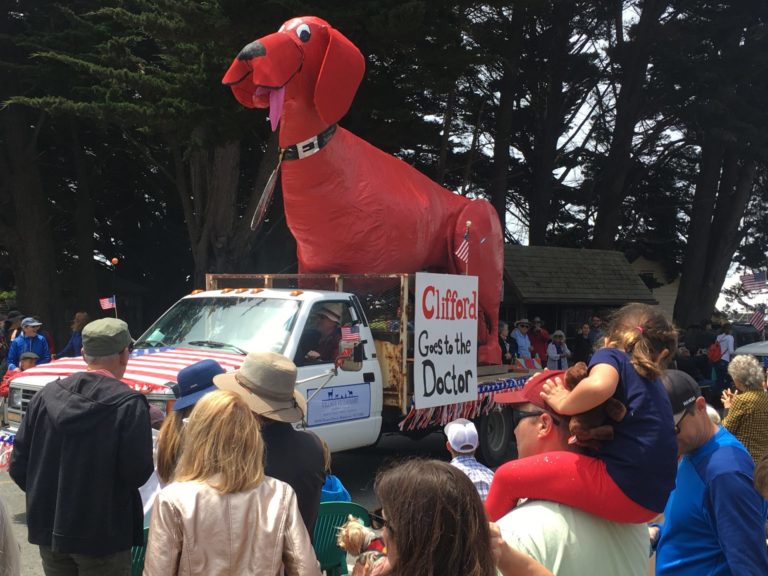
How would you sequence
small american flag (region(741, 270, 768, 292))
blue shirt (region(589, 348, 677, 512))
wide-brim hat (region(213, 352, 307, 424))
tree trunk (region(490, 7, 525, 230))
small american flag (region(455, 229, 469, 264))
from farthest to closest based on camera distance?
1. tree trunk (region(490, 7, 525, 230))
2. small american flag (region(741, 270, 768, 292))
3. small american flag (region(455, 229, 469, 264))
4. wide-brim hat (region(213, 352, 307, 424))
5. blue shirt (region(589, 348, 677, 512))

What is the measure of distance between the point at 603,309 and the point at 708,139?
22.2 feet

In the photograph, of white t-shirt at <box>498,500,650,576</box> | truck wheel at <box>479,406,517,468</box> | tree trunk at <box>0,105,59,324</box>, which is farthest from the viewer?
tree trunk at <box>0,105,59,324</box>

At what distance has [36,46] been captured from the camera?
16047 millimetres

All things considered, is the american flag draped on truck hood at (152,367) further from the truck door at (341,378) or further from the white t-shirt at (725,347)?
the white t-shirt at (725,347)

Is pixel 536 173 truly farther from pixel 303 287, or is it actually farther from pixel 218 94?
pixel 303 287

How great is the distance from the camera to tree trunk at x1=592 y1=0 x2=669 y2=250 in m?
26.0

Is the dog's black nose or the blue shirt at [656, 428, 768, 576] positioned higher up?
the dog's black nose

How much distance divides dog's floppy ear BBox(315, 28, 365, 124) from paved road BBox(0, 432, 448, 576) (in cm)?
350

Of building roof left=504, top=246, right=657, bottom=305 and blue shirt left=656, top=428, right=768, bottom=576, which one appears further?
building roof left=504, top=246, right=657, bottom=305

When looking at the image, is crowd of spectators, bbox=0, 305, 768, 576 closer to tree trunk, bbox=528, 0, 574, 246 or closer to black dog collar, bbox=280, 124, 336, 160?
black dog collar, bbox=280, 124, 336, 160

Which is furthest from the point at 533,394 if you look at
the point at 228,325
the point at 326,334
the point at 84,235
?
the point at 84,235

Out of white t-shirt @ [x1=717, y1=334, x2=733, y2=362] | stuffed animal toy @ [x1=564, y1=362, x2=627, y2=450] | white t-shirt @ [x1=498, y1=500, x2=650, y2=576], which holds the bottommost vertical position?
white t-shirt @ [x1=717, y1=334, x2=733, y2=362]

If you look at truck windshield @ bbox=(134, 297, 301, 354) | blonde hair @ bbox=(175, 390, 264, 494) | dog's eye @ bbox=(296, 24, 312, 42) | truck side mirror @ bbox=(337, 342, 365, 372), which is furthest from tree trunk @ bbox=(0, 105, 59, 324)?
blonde hair @ bbox=(175, 390, 264, 494)

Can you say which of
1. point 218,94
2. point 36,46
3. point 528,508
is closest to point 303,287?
point 218,94
